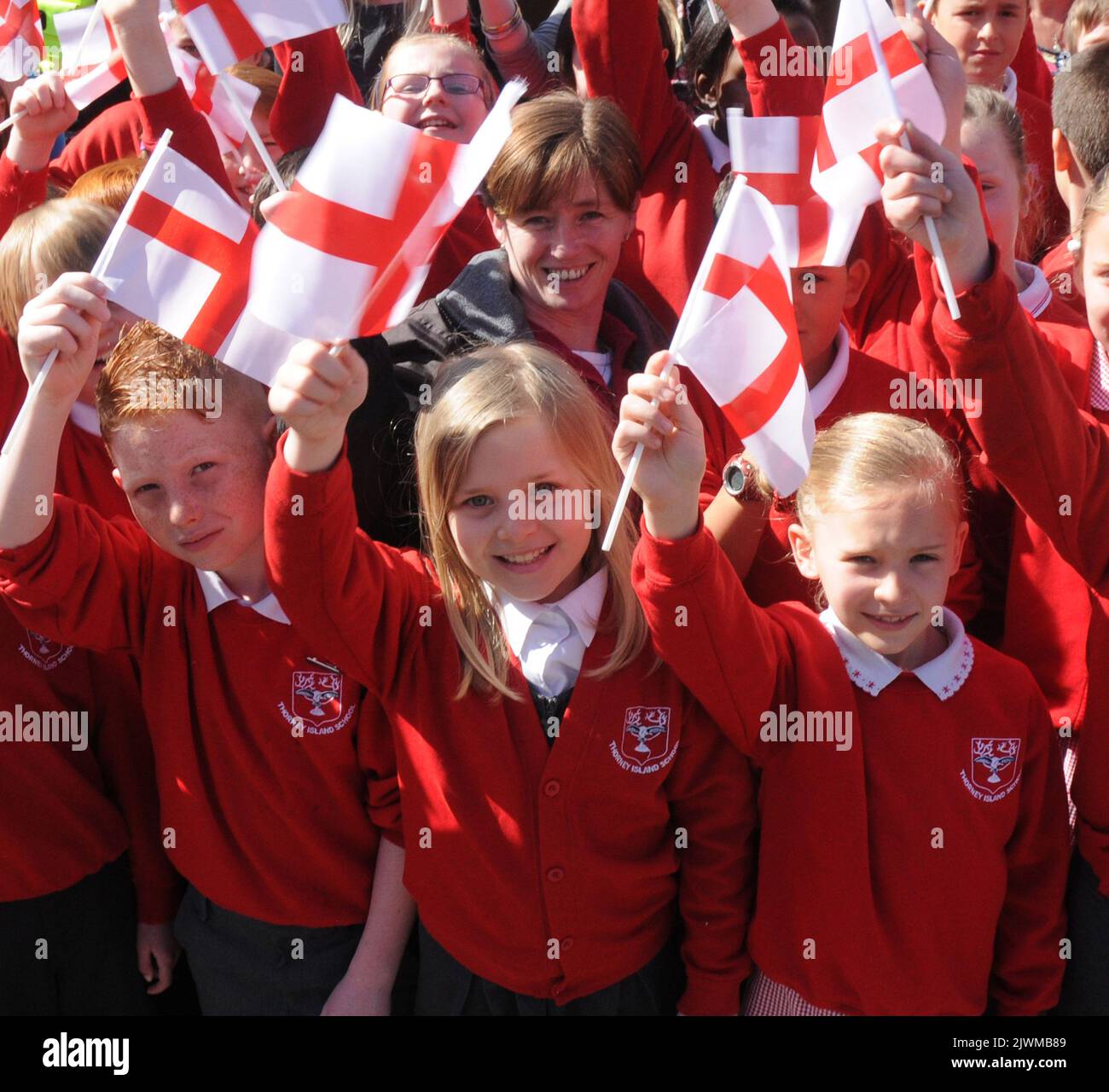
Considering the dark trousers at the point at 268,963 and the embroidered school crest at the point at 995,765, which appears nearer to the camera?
the embroidered school crest at the point at 995,765

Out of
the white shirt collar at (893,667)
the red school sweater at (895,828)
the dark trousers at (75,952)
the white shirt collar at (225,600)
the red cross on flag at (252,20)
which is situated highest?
the red cross on flag at (252,20)

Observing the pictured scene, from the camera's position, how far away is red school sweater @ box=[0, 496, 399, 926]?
105 inches

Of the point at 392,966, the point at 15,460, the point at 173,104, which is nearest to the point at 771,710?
the point at 392,966

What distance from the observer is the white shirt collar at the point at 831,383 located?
2.98 metres

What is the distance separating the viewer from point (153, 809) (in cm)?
294

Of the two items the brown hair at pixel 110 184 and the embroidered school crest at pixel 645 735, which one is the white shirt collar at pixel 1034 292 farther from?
the brown hair at pixel 110 184

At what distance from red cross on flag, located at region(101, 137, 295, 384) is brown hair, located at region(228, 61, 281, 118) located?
1789 millimetres

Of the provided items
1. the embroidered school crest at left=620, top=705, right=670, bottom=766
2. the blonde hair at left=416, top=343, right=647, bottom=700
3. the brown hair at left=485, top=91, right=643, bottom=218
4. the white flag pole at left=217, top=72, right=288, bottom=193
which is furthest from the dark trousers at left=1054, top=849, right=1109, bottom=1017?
the white flag pole at left=217, top=72, right=288, bottom=193

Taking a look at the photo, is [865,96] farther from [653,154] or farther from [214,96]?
[214,96]

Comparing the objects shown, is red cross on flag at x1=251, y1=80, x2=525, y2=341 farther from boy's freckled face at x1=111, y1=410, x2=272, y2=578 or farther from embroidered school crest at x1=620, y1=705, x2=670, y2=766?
embroidered school crest at x1=620, y1=705, x2=670, y2=766

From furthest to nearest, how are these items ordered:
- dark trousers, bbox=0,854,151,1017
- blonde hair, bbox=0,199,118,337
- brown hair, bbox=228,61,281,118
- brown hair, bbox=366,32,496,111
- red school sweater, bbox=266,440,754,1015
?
1. brown hair, bbox=228,61,281,118
2. brown hair, bbox=366,32,496,111
3. blonde hair, bbox=0,199,118,337
4. dark trousers, bbox=0,854,151,1017
5. red school sweater, bbox=266,440,754,1015

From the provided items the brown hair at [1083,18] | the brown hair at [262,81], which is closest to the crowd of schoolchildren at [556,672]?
the brown hair at [262,81]

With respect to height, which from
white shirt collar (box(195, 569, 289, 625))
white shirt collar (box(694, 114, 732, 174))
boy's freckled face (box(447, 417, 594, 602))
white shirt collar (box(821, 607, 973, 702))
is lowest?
white shirt collar (box(821, 607, 973, 702))

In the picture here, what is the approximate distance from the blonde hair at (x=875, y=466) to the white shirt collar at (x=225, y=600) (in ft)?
3.24
